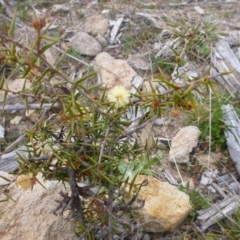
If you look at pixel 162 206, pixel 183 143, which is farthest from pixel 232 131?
pixel 162 206

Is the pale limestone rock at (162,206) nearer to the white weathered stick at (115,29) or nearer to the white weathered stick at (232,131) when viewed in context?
the white weathered stick at (232,131)

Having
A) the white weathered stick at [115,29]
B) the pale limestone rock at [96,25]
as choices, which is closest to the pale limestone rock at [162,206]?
the white weathered stick at [115,29]

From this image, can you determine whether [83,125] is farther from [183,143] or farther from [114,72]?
[114,72]

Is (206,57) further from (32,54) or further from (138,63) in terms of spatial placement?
(32,54)

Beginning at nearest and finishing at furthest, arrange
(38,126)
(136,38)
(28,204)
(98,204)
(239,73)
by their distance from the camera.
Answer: (38,126) < (98,204) < (28,204) < (239,73) < (136,38)

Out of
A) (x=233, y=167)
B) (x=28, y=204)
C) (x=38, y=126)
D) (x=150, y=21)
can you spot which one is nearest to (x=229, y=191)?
(x=233, y=167)

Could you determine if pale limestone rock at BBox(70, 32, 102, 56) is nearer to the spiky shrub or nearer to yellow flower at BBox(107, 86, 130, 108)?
the spiky shrub

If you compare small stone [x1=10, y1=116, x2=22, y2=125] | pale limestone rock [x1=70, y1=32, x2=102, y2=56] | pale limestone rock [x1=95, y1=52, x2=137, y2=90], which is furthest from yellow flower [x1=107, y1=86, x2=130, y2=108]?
pale limestone rock [x1=70, y1=32, x2=102, y2=56]
